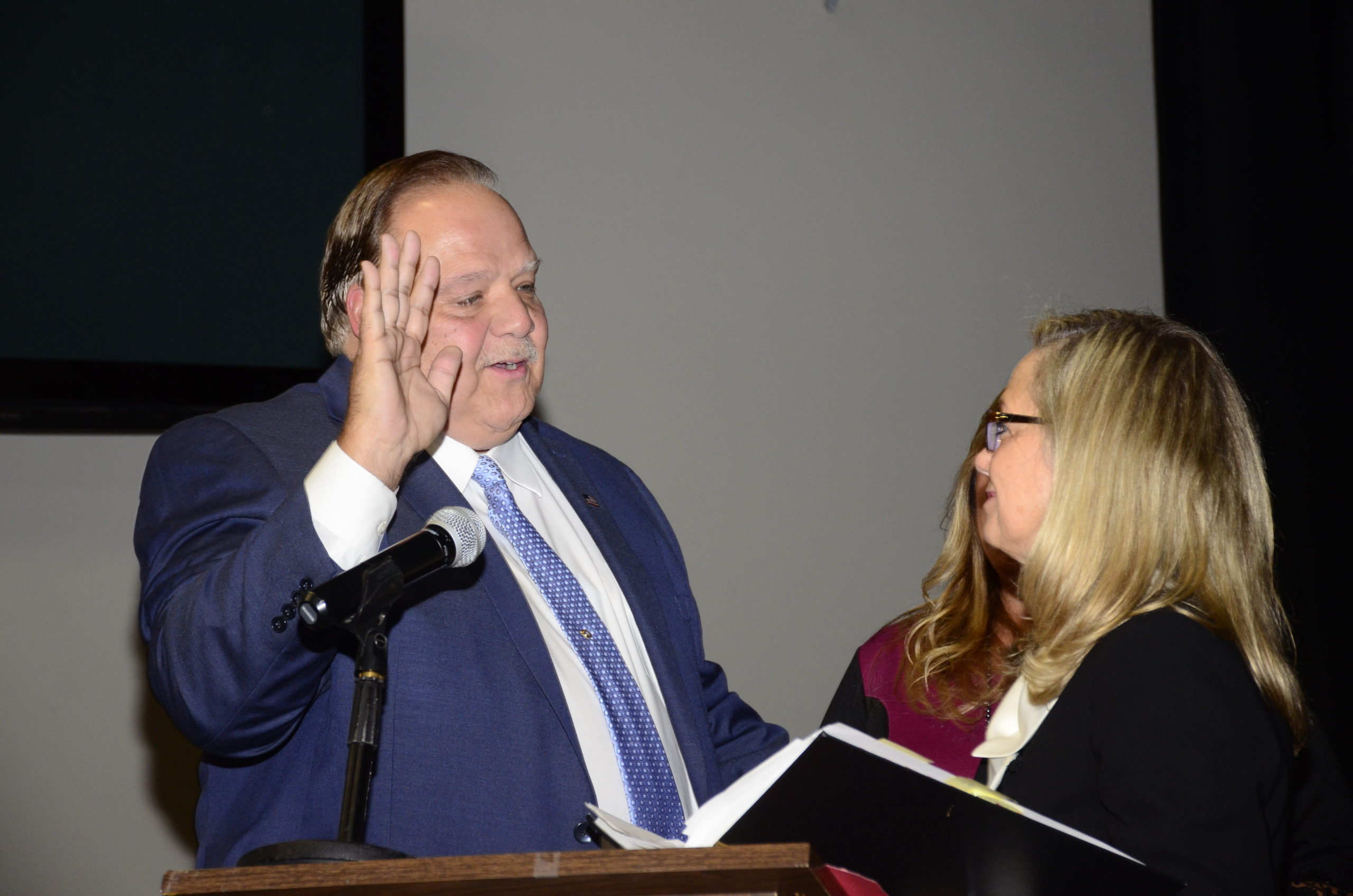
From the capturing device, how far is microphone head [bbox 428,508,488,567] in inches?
51.1

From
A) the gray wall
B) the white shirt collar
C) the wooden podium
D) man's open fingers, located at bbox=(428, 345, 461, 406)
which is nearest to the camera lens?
the wooden podium

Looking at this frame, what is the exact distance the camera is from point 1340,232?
3709mm

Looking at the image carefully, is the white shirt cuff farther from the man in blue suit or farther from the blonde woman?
the blonde woman

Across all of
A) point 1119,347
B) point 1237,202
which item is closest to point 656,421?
point 1119,347

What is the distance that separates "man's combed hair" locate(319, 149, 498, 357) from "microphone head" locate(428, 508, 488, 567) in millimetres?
886

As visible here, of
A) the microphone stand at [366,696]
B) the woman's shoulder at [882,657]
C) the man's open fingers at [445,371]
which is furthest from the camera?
the woman's shoulder at [882,657]

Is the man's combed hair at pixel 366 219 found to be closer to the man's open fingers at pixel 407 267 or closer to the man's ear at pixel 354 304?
the man's ear at pixel 354 304

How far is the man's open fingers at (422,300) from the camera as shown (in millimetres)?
1681

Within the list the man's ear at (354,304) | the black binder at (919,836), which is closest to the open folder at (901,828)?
the black binder at (919,836)

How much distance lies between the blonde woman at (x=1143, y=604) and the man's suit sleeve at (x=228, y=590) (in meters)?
0.96

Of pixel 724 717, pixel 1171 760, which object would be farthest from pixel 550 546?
pixel 1171 760

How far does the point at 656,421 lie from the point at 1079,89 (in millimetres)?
1910

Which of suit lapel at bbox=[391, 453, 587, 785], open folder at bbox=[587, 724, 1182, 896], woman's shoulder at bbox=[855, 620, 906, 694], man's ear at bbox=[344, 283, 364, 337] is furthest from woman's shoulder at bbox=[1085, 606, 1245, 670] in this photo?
man's ear at bbox=[344, 283, 364, 337]

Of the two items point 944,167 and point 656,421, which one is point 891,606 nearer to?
point 656,421
